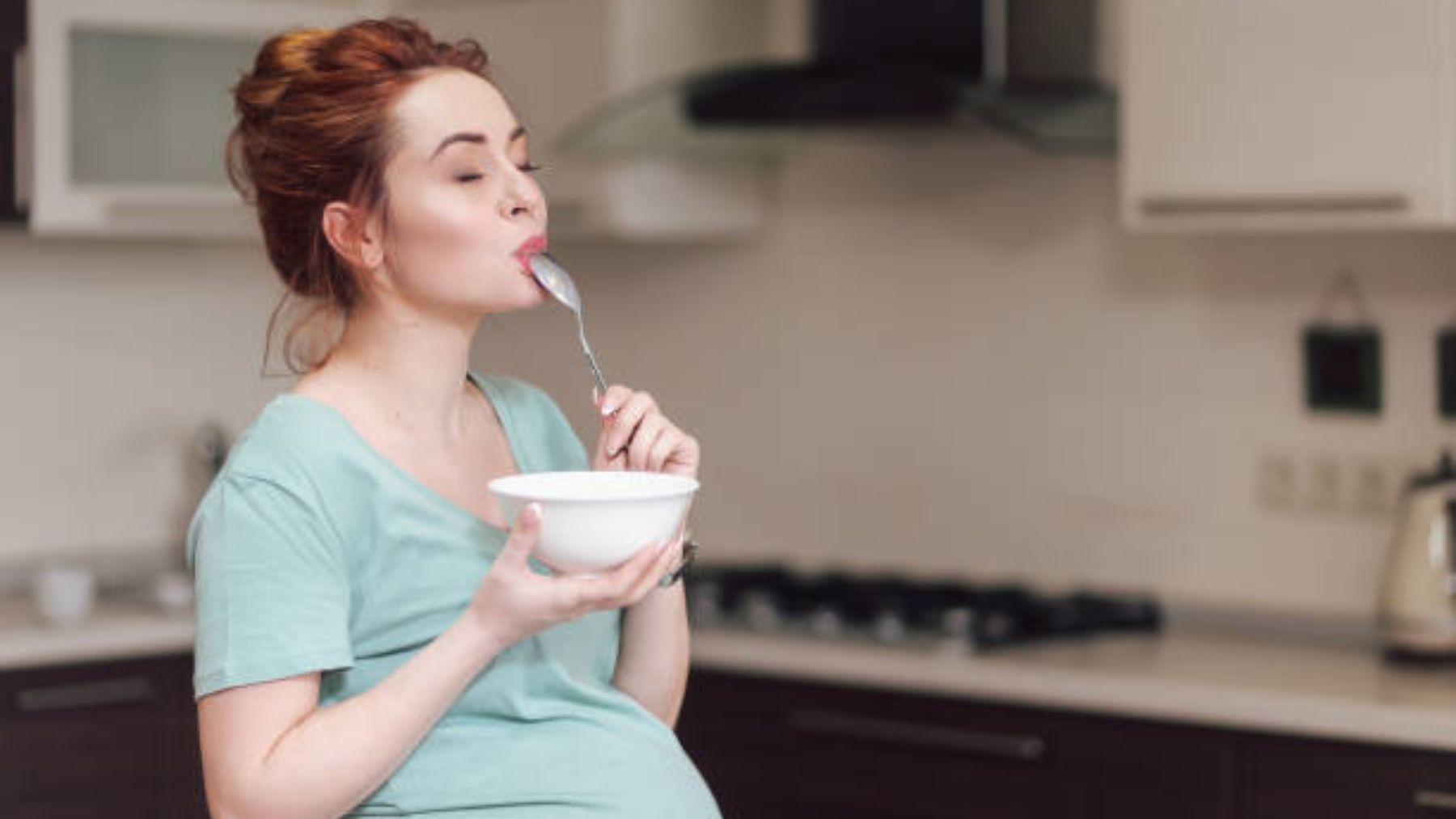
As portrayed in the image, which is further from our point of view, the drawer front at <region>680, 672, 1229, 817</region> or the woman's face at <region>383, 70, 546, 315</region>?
the drawer front at <region>680, 672, 1229, 817</region>

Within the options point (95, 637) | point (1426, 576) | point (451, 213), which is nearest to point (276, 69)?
point (451, 213)

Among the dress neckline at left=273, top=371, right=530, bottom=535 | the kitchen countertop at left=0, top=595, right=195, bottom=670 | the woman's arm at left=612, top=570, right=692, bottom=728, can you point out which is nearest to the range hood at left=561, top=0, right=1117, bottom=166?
the kitchen countertop at left=0, top=595, right=195, bottom=670

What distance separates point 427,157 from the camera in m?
1.50

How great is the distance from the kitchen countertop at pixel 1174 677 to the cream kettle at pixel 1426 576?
0.05m

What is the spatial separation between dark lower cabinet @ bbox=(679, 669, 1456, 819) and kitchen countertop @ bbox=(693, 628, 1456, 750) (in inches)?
1.0

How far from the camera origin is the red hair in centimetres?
149

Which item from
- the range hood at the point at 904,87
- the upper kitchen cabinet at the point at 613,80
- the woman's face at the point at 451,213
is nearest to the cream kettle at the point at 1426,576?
the range hood at the point at 904,87

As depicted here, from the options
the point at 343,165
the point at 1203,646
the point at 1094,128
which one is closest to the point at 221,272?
the point at 1094,128

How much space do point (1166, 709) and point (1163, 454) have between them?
2.13ft

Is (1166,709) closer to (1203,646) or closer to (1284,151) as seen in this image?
(1203,646)

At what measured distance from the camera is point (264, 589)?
1.37 meters

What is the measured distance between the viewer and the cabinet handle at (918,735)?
289 cm

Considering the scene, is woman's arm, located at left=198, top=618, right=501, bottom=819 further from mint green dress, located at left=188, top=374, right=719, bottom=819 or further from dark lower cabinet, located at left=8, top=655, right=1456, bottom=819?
dark lower cabinet, located at left=8, top=655, right=1456, bottom=819

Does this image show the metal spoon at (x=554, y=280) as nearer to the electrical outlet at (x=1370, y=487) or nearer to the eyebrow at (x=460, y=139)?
the eyebrow at (x=460, y=139)
